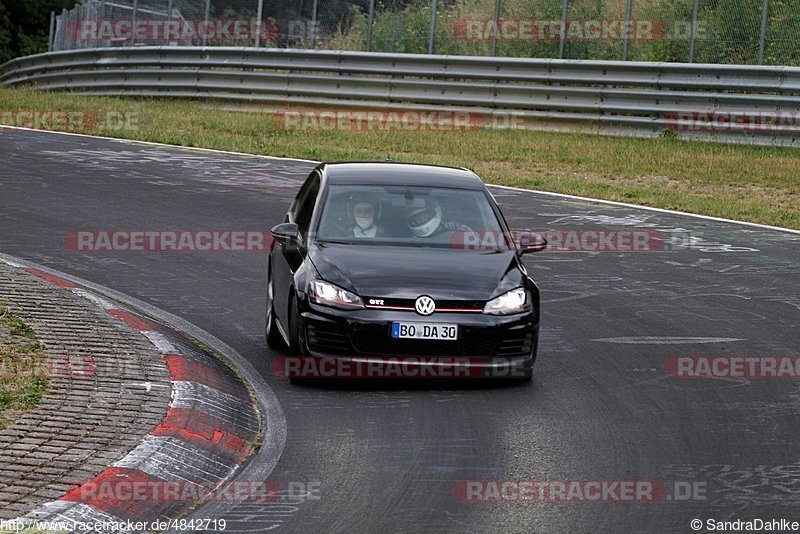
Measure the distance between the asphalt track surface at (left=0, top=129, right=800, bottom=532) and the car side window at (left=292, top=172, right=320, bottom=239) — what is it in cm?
100

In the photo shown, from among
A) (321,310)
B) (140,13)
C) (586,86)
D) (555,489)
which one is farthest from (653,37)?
(555,489)

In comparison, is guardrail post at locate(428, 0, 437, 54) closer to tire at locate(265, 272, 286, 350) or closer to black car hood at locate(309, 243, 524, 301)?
tire at locate(265, 272, 286, 350)

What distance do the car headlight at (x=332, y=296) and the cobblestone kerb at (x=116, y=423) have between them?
80 centimetres

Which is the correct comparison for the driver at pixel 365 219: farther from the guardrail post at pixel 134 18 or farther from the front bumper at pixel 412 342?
the guardrail post at pixel 134 18

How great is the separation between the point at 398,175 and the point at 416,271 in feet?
5.18

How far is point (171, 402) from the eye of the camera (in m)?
8.34

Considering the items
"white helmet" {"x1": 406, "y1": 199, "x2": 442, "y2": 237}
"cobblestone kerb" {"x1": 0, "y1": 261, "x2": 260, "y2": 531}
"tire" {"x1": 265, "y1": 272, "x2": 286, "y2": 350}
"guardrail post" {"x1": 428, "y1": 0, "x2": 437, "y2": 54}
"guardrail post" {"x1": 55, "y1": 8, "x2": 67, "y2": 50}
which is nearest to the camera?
"cobblestone kerb" {"x1": 0, "y1": 261, "x2": 260, "y2": 531}

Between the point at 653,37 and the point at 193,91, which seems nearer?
the point at 653,37

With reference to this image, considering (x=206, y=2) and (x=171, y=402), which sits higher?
(x=206, y=2)

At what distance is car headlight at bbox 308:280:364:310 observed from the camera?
9.40m

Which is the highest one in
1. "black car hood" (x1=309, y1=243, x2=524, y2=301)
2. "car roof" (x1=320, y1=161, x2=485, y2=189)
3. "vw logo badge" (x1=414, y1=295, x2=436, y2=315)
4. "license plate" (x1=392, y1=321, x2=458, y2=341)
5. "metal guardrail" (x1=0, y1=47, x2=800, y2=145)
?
"metal guardrail" (x1=0, y1=47, x2=800, y2=145)

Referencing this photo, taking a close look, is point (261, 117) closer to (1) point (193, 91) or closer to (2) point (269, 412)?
(1) point (193, 91)

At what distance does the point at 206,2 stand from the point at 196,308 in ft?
70.0

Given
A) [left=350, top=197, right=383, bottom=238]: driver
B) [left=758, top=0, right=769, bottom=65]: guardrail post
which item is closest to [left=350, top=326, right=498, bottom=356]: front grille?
[left=350, top=197, right=383, bottom=238]: driver
